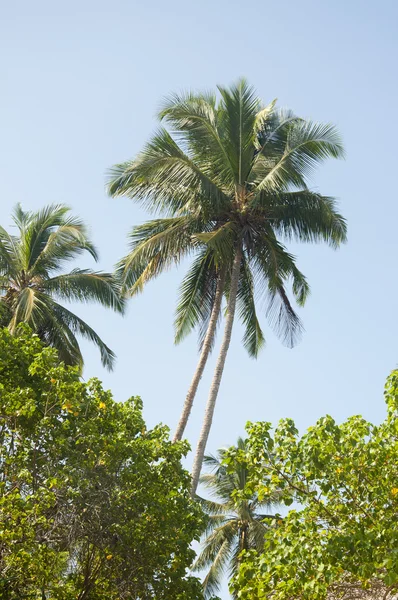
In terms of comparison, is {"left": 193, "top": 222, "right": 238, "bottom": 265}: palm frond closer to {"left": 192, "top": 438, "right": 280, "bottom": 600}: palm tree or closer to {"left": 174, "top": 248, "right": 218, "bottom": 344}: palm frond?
{"left": 174, "top": 248, "right": 218, "bottom": 344}: palm frond

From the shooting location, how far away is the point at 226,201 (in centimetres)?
1778

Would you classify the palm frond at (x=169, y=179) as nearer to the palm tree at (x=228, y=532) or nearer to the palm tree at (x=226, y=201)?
the palm tree at (x=226, y=201)

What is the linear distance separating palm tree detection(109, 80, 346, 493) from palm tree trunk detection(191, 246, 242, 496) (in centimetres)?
5

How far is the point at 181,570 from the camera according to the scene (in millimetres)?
11883

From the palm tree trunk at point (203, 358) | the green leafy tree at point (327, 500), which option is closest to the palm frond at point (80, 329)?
the palm tree trunk at point (203, 358)

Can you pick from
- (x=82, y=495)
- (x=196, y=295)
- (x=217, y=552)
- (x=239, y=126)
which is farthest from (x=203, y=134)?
(x=217, y=552)

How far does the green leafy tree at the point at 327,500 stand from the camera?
9586 millimetres

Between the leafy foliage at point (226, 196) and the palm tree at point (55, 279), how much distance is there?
1.75 meters

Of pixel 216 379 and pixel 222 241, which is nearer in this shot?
pixel 216 379

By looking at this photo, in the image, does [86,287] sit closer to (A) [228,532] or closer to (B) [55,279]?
A: (B) [55,279]

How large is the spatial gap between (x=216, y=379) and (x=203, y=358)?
34.7 inches

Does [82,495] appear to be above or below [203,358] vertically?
below

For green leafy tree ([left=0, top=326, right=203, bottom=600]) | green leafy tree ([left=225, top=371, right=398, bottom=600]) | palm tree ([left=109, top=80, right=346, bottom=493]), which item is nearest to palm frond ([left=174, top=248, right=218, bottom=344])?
palm tree ([left=109, top=80, right=346, bottom=493])

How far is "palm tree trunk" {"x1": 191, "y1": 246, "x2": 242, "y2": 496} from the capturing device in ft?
49.7
